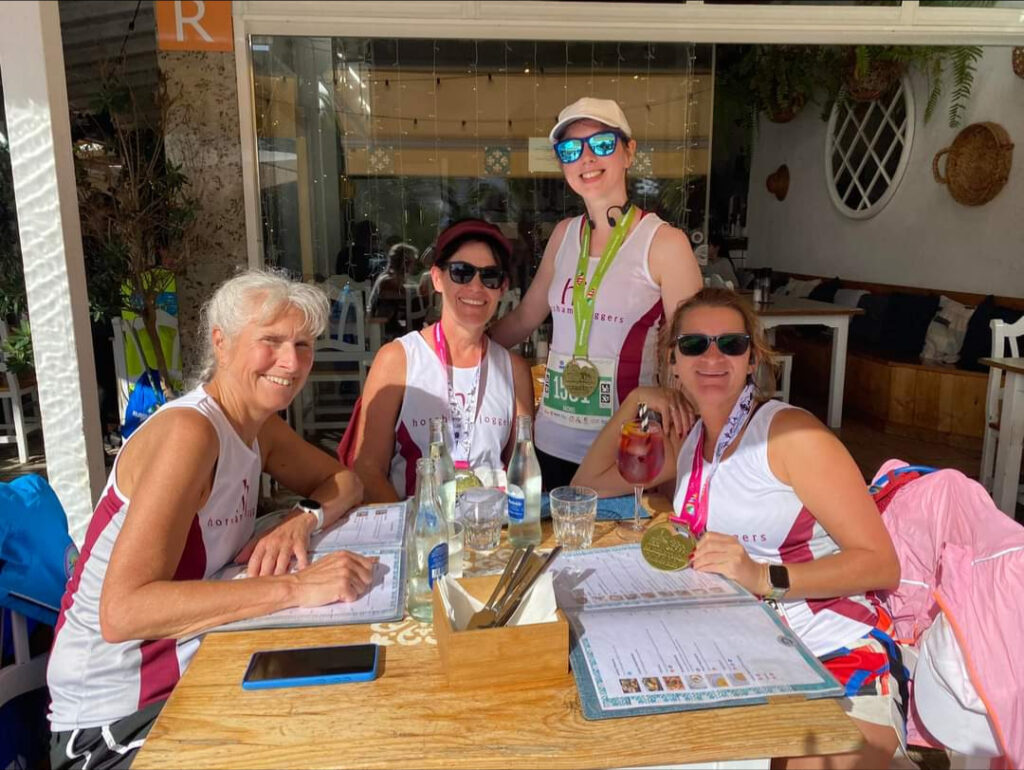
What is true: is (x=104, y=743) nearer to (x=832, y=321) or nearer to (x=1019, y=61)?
(x=832, y=321)

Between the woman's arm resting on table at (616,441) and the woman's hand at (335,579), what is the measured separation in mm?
734

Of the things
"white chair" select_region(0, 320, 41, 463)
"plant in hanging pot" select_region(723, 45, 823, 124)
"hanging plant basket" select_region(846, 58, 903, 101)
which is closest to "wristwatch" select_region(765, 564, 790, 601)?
"white chair" select_region(0, 320, 41, 463)

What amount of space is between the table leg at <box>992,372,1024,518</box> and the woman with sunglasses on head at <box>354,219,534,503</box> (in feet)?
10.3

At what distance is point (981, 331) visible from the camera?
18.4 ft

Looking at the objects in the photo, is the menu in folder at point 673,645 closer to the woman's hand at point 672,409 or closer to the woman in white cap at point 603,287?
the woman's hand at point 672,409

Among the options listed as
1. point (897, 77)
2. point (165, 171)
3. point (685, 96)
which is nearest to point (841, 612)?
point (165, 171)

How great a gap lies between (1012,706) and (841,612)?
12.0 inches

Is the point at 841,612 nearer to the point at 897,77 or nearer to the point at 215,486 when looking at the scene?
the point at 215,486

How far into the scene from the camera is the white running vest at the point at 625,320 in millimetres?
2223

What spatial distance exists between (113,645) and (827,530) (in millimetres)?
1408

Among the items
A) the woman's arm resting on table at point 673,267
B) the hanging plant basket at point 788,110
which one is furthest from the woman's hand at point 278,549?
the hanging plant basket at point 788,110

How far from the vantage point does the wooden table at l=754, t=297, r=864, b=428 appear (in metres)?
5.68

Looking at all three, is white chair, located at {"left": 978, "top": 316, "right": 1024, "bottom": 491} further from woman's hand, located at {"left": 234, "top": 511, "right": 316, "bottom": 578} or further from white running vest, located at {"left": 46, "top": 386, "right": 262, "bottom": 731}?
white running vest, located at {"left": 46, "top": 386, "right": 262, "bottom": 731}

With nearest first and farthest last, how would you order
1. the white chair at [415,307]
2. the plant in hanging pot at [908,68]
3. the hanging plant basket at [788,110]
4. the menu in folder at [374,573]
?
the menu in folder at [374,573]
the white chair at [415,307]
the plant in hanging pot at [908,68]
the hanging plant basket at [788,110]
